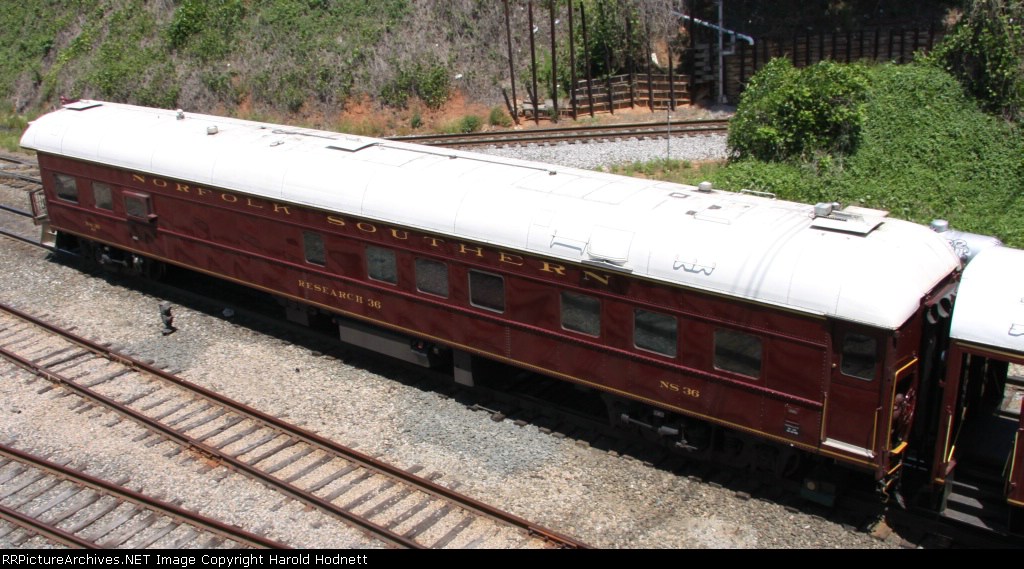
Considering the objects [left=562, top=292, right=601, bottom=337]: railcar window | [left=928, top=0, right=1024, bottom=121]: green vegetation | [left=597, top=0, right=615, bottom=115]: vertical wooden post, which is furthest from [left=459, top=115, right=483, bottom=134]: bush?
[left=562, top=292, right=601, bottom=337]: railcar window

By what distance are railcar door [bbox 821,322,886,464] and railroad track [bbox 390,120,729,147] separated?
1483 cm

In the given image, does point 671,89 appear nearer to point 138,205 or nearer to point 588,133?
point 588,133

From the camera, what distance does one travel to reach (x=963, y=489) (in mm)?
10234

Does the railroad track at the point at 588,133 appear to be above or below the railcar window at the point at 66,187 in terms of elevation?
below

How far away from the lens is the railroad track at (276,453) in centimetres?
1085

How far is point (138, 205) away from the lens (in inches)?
681

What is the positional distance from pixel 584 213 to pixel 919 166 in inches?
462

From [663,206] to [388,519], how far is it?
17.1 feet

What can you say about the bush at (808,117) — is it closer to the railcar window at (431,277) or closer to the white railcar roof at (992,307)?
the railcar window at (431,277)

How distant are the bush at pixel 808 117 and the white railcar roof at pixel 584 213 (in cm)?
850

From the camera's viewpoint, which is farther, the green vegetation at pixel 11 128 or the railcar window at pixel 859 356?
the green vegetation at pixel 11 128

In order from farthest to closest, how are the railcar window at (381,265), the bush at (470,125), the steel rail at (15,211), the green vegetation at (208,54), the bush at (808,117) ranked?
the green vegetation at (208,54) → the bush at (470,125) → the steel rail at (15,211) → the bush at (808,117) → the railcar window at (381,265)

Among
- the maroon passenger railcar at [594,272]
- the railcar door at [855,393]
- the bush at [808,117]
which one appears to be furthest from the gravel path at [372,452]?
the bush at [808,117]

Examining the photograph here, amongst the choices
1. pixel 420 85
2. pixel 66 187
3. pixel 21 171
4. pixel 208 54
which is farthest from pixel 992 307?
pixel 208 54
